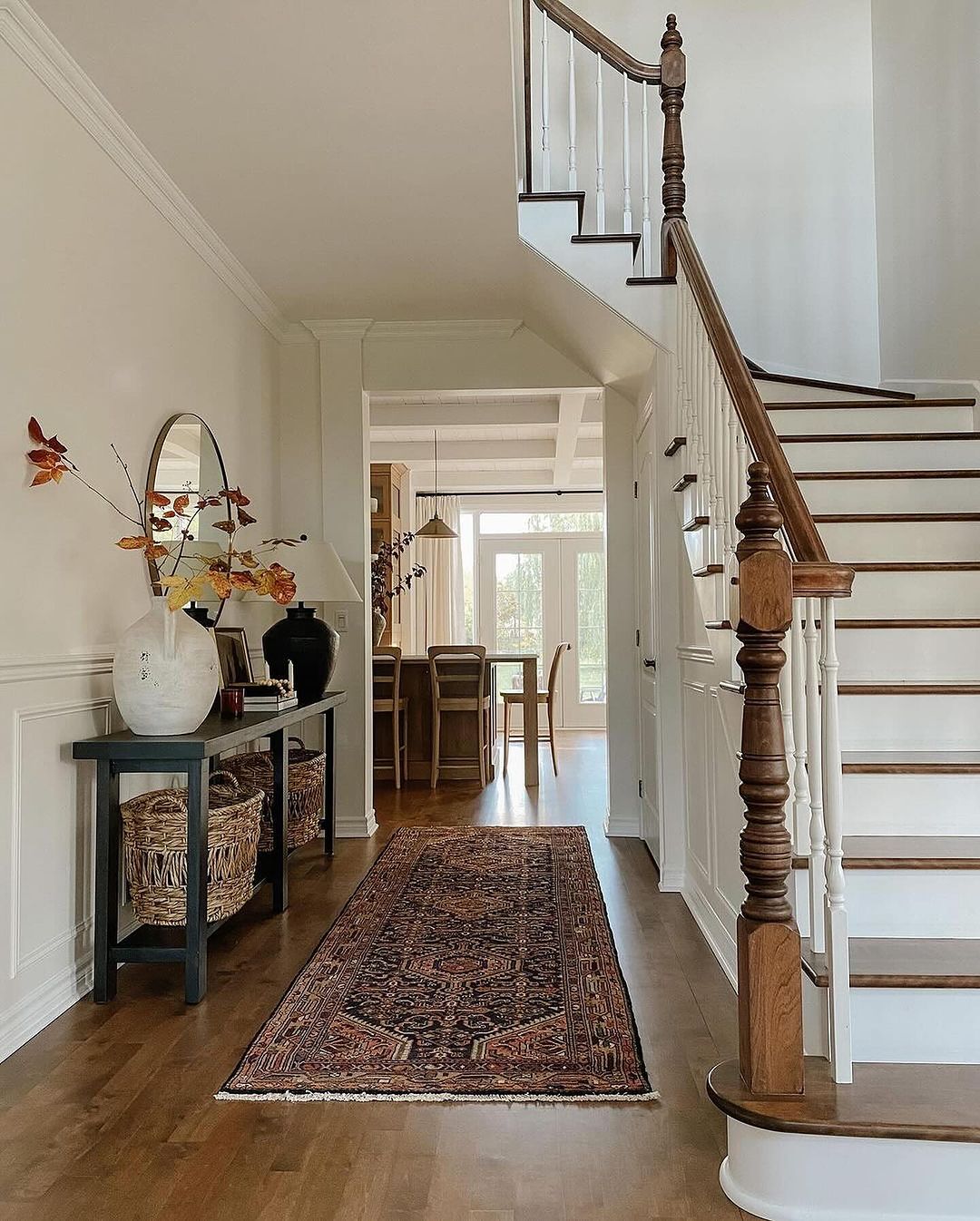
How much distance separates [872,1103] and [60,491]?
2.57 metres

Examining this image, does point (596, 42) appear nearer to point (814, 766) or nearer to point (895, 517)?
point (895, 517)

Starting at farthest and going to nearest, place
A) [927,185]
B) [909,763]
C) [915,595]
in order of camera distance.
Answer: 1. [927,185]
2. [915,595]
3. [909,763]

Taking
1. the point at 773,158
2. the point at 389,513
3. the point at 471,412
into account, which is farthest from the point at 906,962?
the point at 389,513

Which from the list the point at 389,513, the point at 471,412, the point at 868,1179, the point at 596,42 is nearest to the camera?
the point at 868,1179

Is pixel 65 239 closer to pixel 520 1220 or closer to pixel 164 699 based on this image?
pixel 164 699

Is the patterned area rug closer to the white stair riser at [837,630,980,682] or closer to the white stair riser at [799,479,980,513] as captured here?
the white stair riser at [837,630,980,682]

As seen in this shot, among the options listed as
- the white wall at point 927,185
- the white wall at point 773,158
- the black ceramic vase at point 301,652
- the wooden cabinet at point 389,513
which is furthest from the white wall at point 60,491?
the wooden cabinet at point 389,513

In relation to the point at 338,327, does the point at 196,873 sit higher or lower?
lower

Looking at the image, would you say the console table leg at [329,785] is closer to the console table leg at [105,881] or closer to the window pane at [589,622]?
Result: the console table leg at [105,881]

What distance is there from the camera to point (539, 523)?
1127 cm

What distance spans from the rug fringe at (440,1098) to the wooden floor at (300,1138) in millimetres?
19

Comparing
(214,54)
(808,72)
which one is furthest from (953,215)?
(214,54)

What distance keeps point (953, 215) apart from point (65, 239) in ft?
10.7

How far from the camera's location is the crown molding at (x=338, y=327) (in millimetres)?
5301
